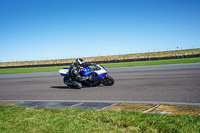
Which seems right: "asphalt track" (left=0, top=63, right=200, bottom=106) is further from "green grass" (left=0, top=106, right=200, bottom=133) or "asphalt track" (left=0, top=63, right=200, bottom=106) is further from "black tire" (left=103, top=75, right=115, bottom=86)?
"green grass" (left=0, top=106, right=200, bottom=133)

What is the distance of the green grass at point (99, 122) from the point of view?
333cm

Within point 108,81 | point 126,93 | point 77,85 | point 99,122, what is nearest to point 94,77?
point 108,81

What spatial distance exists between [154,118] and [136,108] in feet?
3.36

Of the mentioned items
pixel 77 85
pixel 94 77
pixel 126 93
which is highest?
pixel 94 77

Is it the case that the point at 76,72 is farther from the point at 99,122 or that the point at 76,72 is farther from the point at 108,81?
the point at 99,122

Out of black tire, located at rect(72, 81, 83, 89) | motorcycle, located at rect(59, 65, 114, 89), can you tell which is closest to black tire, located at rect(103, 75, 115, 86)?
motorcycle, located at rect(59, 65, 114, 89)

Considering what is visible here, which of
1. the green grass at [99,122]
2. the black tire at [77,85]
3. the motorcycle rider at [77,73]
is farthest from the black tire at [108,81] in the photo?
the green grass at [99,122]

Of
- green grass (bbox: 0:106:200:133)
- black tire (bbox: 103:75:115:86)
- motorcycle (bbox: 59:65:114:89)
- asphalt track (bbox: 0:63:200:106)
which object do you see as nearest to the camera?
green grass (bbox: 0:106:200:133)

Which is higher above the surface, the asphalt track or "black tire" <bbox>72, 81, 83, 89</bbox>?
"black tire" <bbox>72, 81, 83, 89</bbox>

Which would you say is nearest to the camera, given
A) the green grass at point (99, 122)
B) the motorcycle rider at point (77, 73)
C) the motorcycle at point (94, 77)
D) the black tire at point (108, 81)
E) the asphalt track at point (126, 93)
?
the green grass at point (99, 122)

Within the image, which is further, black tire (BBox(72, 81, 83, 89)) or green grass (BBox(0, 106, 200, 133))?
black tire (BBox(72, 81, 83, 89))

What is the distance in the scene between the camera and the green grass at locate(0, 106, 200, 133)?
3.33 meters

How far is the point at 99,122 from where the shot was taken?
3.78 metres

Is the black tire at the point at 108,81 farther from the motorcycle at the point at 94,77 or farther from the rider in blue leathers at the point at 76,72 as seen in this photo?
the rider in blue leathers at the point at 76,72
